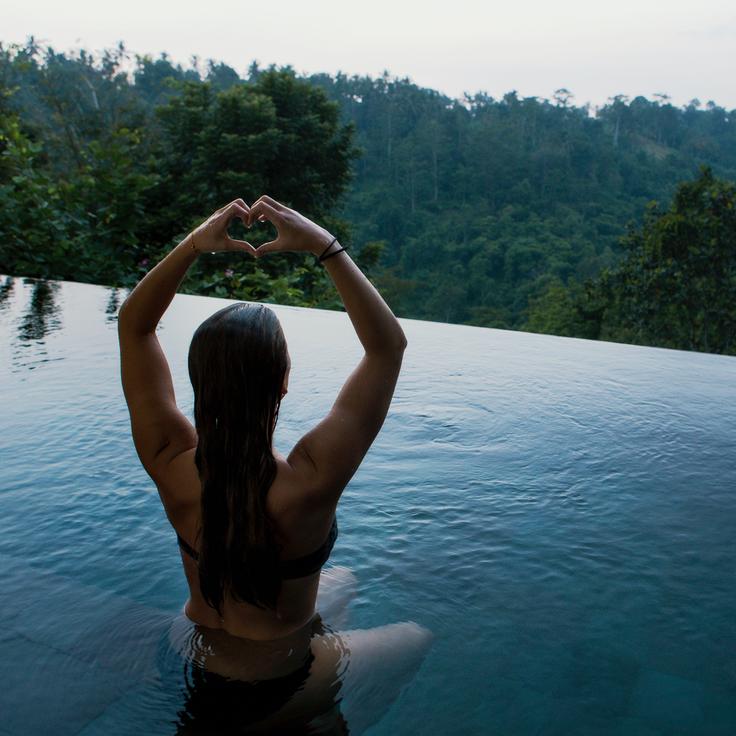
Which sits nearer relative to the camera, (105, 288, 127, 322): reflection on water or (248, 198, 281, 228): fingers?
(248, 198, 281, 228): fingers

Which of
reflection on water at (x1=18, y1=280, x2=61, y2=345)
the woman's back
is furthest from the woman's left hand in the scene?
reflection on water at (x1=18, y1=280, x2=61, y2=345)

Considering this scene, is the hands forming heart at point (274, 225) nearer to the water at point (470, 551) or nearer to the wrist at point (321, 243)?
the wrist at point (321, 243)

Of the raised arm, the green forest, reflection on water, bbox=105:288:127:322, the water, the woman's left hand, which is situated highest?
the green forest

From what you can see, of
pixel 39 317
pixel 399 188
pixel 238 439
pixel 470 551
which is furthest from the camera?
pixel 399 188

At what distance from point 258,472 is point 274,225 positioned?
0.36 m

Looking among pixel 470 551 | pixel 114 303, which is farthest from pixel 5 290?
pixel 470 551

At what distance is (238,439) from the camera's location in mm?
1082

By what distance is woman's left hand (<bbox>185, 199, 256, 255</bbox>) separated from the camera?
117 centimetres

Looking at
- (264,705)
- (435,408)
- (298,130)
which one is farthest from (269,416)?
(298,130)

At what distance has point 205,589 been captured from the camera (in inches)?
47.1

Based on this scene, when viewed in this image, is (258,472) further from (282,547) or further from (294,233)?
(294,233)

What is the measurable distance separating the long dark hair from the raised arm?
0.23ft

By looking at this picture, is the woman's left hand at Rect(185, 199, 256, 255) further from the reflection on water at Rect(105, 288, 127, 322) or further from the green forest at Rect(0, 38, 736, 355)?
the green forest at Rect(0, 38, 736, 355)

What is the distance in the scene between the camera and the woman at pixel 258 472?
1.07 m
